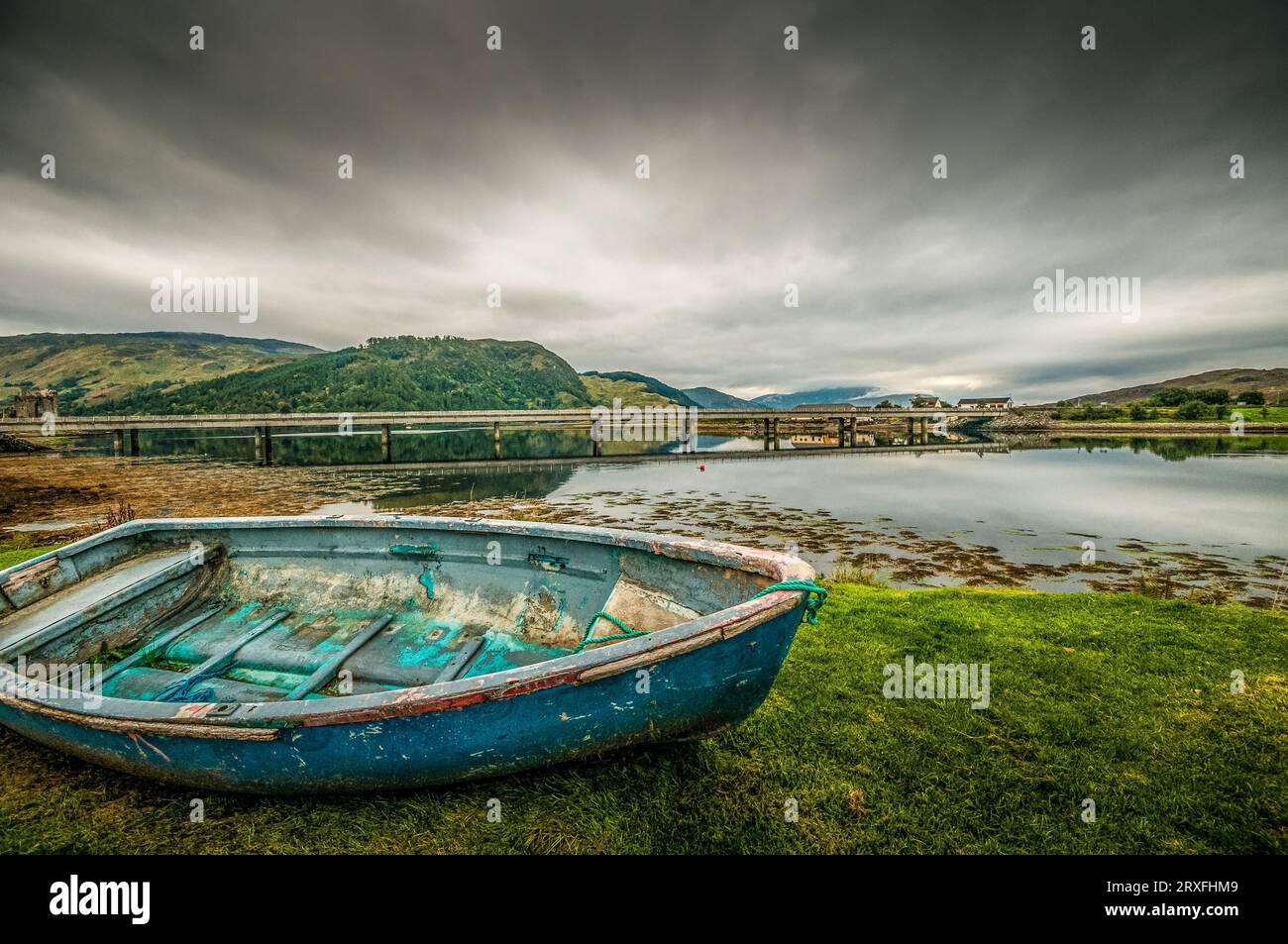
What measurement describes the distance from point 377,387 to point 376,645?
118 metres

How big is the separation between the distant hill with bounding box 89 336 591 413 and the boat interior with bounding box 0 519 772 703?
89.1 m

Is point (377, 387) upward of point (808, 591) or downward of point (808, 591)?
upward

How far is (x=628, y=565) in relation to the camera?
489 cm

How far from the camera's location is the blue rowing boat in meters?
2.88

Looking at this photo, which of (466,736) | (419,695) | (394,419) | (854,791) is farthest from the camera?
(394,419)

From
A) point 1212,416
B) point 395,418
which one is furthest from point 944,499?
point 1212,416

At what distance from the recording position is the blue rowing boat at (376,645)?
2.88 meters

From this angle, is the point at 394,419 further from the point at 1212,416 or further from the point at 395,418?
the point at 1212,416

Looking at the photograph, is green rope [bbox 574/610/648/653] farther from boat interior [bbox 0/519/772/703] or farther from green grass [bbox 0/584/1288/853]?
green grass [bbox 0/584/1288/853]

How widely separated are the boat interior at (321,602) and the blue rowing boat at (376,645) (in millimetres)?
22

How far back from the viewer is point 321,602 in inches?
238

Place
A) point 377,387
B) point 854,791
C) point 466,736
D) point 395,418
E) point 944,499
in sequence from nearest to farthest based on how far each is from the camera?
1. point 466,736
2. point 854,791
3. point 944,499
4. point 395,418
5. point 377,387

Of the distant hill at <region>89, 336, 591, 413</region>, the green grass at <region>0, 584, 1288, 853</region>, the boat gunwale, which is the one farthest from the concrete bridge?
the boat gunwale

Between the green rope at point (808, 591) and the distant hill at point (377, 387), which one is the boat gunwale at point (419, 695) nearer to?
the green rope at point (808, 591)
